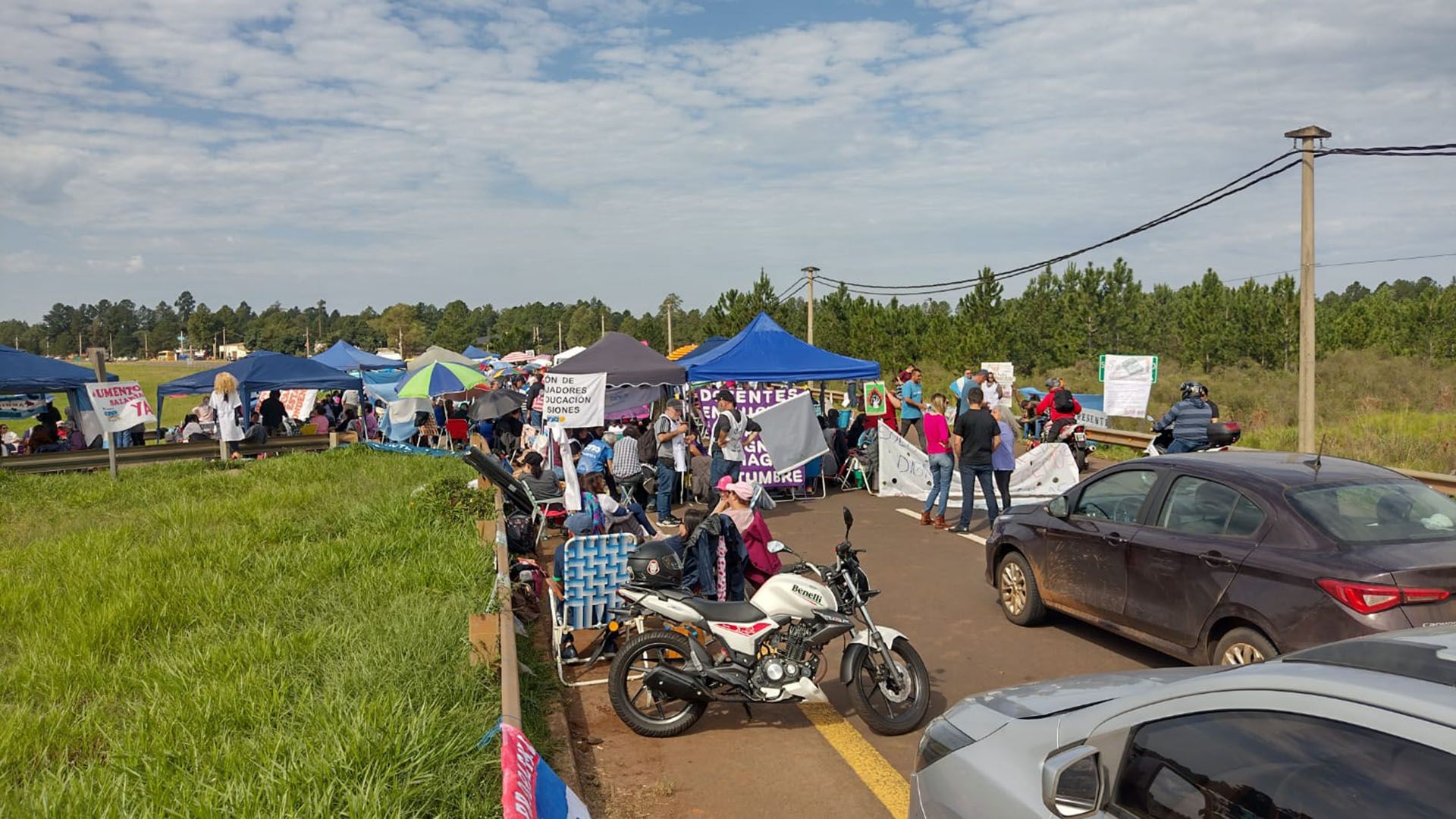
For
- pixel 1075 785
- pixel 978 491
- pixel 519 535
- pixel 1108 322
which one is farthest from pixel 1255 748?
pixel 1108 322

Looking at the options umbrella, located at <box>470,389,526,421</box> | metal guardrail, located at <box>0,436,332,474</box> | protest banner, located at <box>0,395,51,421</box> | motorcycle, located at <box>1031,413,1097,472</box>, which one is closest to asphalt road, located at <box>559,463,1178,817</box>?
motorcycle, located at <box>1031,413,1097,472</box>

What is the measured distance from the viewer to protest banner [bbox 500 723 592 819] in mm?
3359

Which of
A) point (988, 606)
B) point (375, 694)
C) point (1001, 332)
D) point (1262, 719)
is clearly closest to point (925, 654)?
point (988, 606)

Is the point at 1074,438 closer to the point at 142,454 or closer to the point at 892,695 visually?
the point at 892,695

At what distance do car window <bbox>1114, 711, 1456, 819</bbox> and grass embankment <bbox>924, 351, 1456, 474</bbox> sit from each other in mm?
14212

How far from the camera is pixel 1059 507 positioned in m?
7.73

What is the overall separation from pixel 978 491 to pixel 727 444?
460 centimetres

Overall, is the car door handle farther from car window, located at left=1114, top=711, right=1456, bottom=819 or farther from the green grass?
the green grass

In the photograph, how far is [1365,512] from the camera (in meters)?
5.81

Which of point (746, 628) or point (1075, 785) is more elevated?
point (1075, 785)

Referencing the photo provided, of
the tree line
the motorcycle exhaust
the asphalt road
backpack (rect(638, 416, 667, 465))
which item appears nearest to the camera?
the asphalt road

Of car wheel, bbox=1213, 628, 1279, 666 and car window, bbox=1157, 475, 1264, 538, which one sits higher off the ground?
car window, bbox=1157, 475, 1264, 538

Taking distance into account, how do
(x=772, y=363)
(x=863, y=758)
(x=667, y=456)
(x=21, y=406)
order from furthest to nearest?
(x=21, y=406)
(x=772, y=363)
(x=667, y=456)
(x=863, y=758)

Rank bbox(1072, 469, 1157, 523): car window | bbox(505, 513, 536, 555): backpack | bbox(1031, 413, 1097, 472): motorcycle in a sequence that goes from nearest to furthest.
A: 1. bbox(1072, 469, 1157, 523): car window
2. bbox(505, 513, 536, 555): backpack
3. bbox(1031, 413, 1097, 472): motorcycle
